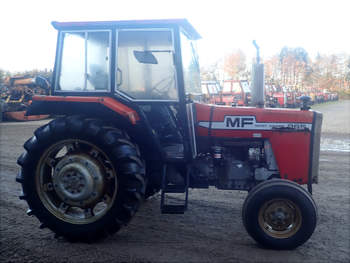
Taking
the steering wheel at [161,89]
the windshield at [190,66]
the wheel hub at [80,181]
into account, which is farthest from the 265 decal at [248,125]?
the wheel hub at [80,181]

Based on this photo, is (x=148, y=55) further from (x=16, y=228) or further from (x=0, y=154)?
(x=0, y=154)

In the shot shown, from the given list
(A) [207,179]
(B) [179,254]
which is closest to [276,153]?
(A) [207,179]

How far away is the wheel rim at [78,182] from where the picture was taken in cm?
387

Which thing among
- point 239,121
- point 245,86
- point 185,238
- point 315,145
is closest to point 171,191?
point 185,238

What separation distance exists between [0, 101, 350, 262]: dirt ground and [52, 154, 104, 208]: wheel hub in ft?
1.63

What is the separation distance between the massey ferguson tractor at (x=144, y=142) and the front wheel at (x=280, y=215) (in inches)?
0.4

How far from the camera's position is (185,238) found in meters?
4.01

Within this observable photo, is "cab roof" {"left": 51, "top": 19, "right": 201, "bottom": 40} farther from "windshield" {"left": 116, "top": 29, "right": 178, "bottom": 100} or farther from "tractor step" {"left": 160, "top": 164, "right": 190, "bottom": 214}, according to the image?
"tractor step" {"left": 160, "top": 164, "right": 190, "bottom": 214}

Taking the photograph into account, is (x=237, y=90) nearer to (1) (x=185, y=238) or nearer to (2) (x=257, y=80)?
(2) (x=257, y=80)

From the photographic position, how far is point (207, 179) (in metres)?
4.34

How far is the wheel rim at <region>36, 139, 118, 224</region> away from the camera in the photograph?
387cm

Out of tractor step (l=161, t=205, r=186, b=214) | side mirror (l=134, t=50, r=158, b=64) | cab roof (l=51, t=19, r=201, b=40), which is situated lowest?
tractor step (l=161, t=205, r=186, b=214)

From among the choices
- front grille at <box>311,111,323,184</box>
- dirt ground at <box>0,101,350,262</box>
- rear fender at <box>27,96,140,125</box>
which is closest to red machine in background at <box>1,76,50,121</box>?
dirt ground at <box>0,101,350,262</box>

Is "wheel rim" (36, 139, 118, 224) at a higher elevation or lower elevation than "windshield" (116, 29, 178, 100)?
lower
